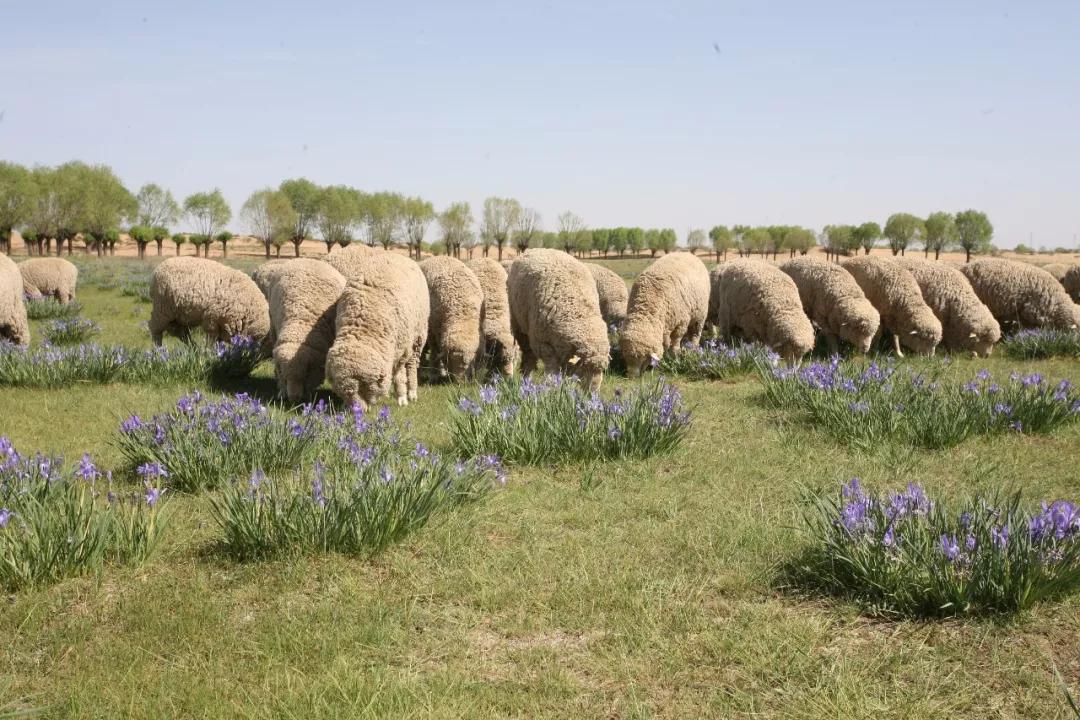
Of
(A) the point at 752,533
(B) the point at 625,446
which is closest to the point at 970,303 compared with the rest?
(B) the point at 625,446

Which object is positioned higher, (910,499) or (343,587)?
(910,499)

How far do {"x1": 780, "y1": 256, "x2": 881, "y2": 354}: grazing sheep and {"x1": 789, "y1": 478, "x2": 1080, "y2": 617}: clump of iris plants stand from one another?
31.2 feet

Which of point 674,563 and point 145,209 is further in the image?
point 145,209

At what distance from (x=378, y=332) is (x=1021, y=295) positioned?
13.7m

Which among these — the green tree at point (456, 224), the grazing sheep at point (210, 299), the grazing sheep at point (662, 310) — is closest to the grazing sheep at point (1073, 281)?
the grazing sheep at point (662, 310)

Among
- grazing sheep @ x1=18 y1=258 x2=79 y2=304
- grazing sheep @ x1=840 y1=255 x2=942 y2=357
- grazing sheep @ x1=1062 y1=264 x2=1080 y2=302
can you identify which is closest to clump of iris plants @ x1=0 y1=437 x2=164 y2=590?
grazing sheep @ x1=840 y1=255 x2=942 y2=357

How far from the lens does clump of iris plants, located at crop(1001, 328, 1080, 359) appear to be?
527 inches

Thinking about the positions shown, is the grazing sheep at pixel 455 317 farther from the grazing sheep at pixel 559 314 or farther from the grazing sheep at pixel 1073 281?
the grazing sheep at pixel 1073 281

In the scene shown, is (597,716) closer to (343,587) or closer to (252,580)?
(343,587)

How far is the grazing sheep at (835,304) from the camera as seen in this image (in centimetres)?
1311

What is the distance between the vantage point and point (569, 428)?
6.51m

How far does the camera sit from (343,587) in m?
4.19

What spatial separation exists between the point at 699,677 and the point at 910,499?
5.54ft

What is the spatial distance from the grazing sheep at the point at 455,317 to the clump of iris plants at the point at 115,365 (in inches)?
103
